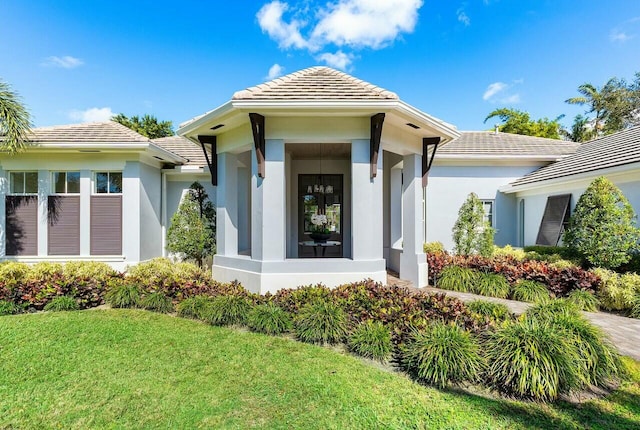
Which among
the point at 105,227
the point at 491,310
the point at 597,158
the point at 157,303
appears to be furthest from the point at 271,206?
the point at 597,158

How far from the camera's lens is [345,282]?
710 centimetres

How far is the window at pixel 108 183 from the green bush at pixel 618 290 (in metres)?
13.4

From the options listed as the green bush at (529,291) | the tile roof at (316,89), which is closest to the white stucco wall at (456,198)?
the green bush at (529,291)

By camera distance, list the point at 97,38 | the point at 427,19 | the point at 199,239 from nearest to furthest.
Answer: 1. the point at 199,239
2. the point at 97,38
3. the point at 427,19

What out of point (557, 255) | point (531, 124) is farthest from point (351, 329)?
point (531, 124)

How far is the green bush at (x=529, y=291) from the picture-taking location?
24.0 feet

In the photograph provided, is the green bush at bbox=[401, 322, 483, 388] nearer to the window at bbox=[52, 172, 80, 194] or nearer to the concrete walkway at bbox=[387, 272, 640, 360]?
the concrete walkway at bbox=[387, 272, 640, 360]

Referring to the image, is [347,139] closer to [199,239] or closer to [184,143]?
[199,239]

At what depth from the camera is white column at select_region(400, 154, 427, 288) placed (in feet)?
27.8

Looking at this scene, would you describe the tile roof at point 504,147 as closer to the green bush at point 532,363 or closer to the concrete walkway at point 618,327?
the concrete walkway at point 618,327

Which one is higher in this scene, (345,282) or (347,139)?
(347,139)

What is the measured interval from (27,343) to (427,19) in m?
16.2

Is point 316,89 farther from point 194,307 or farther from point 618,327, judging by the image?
point 618,327

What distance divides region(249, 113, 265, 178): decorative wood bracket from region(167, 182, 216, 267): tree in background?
13.0ft
